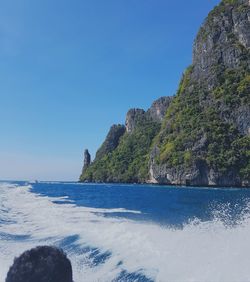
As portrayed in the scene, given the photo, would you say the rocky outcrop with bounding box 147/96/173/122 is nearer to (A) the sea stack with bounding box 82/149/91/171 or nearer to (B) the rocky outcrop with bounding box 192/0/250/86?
(B) the rocky outcrop with bounding box 192/0/250/86

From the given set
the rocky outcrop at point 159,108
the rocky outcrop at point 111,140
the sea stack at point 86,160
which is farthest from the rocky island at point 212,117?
the sea stack at point 86,160

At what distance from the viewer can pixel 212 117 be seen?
101 m

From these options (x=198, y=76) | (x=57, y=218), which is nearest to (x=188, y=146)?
(x=198, y=76)

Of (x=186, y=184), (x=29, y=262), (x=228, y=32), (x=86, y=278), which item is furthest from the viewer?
(x=228, y=32)

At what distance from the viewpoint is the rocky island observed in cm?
8950

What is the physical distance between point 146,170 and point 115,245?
115084 mm

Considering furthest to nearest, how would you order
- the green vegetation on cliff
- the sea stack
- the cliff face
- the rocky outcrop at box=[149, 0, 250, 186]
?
the sea stack, the cliff face, the green vegetation on cliff, the rocky outcrop at box=[149, 0, 250, 186]

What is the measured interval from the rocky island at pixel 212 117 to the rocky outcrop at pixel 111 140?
35.8m

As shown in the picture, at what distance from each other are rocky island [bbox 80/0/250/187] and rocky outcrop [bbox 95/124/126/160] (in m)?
35.8

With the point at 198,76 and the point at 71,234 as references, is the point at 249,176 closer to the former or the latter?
the point at 198,76

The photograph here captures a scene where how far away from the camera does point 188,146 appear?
320 ft

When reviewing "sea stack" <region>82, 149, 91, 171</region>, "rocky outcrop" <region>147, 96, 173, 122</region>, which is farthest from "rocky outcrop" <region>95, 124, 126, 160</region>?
"rocky outcrop" <region>147, 96, 173, 122</region>

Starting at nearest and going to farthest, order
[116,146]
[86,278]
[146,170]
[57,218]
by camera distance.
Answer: [86,278], [57,218], [146,170], [116,146]

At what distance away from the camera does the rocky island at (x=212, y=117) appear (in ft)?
294
